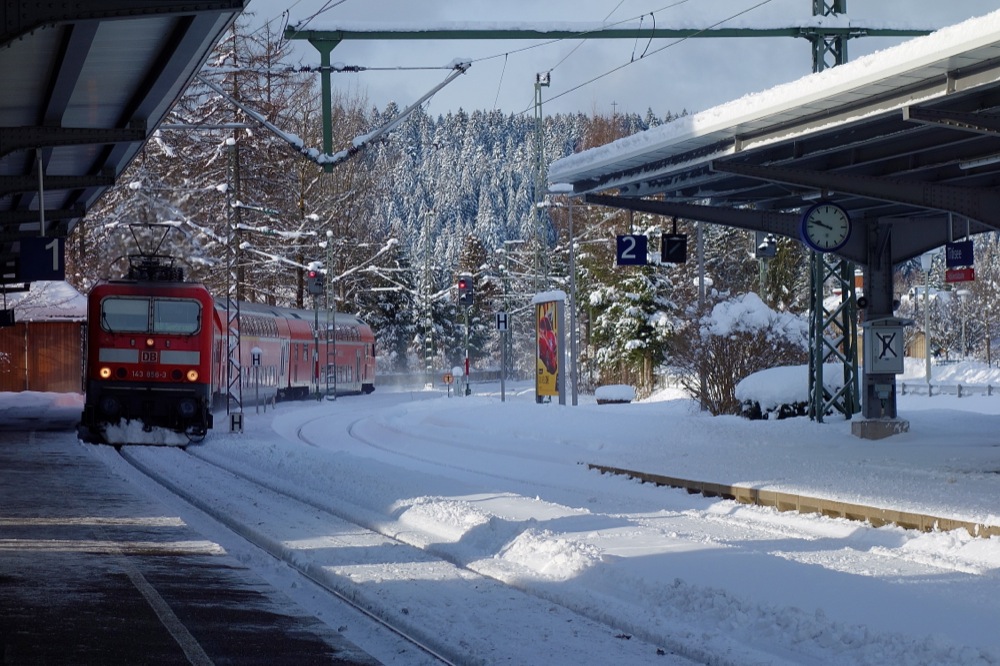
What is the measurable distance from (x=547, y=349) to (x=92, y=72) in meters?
21.5

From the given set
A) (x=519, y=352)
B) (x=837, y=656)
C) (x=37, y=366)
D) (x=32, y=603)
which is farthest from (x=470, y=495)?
(x=519, y=352)

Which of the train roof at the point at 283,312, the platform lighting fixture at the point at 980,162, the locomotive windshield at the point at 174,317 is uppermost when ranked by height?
the platform lighting fixture at the point at 980,162

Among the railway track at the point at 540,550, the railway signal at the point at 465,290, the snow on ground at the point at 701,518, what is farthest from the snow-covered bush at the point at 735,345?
the railway signal at the point at 465,290

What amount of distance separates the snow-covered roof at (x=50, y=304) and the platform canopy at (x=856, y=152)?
22.9m

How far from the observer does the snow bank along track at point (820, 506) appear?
13.9 meters

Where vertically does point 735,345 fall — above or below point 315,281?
below

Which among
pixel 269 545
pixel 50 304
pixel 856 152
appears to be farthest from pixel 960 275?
pixel 50 304

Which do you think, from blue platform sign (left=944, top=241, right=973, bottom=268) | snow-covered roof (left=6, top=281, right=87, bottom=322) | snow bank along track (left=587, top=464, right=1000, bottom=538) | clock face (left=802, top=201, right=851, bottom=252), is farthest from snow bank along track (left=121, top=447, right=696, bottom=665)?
snow-covered roof (left=6, top=281, right=87, bottom=322)

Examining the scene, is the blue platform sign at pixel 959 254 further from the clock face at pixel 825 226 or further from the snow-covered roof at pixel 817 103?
the snow-covered roof at pixel 817 103

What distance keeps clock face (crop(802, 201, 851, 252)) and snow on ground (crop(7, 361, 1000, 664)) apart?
3.76 metres

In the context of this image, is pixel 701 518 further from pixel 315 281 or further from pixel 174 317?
pixel 315 281

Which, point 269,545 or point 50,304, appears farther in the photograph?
point 50,304

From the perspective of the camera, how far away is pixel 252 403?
144ft

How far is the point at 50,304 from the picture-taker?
144 feet
